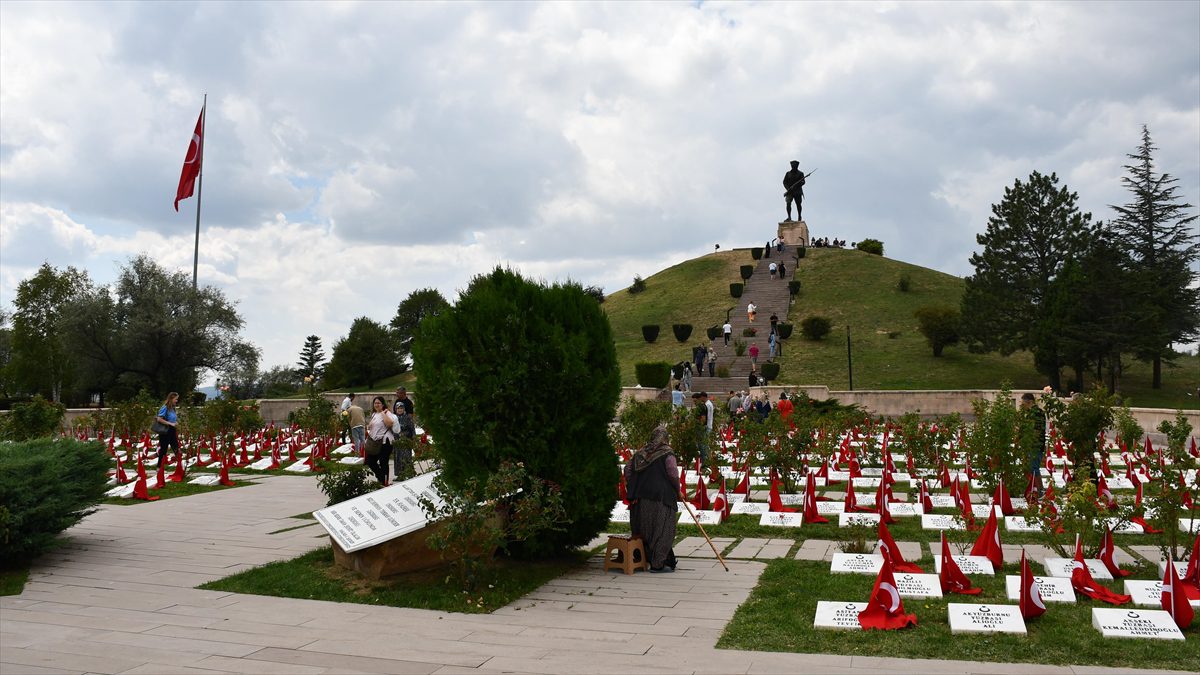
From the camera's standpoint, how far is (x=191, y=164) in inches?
1431

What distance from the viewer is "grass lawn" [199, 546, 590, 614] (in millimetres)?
7832

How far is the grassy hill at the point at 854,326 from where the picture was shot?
44250 mm

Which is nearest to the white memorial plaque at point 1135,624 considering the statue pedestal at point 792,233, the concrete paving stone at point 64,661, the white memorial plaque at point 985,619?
the white memorial plaque at point 985,619

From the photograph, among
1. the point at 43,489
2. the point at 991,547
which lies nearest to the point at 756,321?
the point at 991,547

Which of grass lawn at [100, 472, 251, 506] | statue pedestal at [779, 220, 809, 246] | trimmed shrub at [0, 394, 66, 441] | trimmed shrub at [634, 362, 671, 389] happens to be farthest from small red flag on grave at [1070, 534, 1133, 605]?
statue pedestal at [779, 220, 809, 246]

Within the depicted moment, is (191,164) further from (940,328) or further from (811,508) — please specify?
(940,328)

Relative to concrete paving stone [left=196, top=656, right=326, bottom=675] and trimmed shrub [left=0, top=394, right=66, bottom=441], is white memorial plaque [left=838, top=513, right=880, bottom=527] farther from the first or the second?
trimmed shrub [left=0, top=394, right=66, bottom=441]

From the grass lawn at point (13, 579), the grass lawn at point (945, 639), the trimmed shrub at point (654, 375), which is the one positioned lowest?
the grass lawn at point (945, 639)

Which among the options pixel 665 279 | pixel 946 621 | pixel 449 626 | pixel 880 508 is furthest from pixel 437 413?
pixel 665 279

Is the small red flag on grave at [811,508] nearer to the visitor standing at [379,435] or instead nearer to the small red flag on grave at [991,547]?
the small red flag on grave at [991,547]

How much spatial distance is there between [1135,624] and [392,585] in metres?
6.01

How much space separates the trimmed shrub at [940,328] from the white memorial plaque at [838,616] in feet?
142

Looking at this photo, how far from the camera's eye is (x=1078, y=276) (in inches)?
1639

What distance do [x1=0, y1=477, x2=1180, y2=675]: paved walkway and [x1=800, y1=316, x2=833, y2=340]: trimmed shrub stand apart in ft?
139
